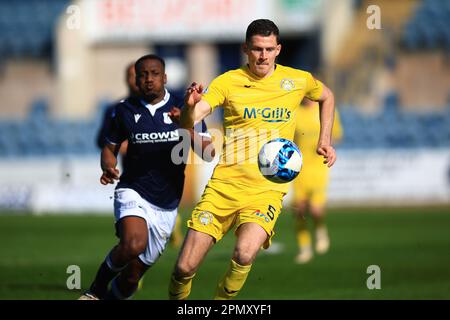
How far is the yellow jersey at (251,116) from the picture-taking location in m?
8.54

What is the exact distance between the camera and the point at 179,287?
8508 mm

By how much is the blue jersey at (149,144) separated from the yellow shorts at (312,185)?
6942 mm

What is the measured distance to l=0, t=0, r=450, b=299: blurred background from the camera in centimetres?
2528

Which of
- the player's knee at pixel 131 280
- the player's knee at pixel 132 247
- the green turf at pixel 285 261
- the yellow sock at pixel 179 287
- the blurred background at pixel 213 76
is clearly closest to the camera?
the yellow sock at pixel 179 287


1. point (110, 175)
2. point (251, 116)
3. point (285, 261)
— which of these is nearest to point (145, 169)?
point (110, 175)

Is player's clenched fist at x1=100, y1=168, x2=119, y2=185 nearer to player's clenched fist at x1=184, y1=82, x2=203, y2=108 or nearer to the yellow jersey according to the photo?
the yellow jersey

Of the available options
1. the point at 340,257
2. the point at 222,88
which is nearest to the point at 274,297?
the point at 222,88

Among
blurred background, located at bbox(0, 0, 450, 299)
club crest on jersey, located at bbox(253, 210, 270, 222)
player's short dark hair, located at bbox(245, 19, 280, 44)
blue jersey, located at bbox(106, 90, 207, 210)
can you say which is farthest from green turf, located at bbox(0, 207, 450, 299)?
player's short dark hair, located at bbox(245, 19, 280, 44)

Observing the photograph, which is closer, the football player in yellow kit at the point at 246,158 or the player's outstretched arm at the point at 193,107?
the player's outstretched arm at the point at 193,107

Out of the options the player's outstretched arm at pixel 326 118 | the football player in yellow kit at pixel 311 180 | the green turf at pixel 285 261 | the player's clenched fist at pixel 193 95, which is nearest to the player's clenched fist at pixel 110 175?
the player's clenched fist at pixel 193 95

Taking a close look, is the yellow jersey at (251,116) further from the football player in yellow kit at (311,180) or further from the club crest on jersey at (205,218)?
the football player in yellow kit at (311,180)

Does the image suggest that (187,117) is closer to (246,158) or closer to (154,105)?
(246,158)

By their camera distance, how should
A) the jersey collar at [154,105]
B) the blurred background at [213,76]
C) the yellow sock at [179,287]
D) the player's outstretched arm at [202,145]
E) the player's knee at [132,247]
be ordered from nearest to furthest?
the yellow sock at [179,287] < the player's knee at [132,247] < the player's outstretched arm at [202,145] < the jersey collar at [154,105] < the blurred background at [213,76]

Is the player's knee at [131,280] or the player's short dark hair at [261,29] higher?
the player's short dark hair at [261,29]
